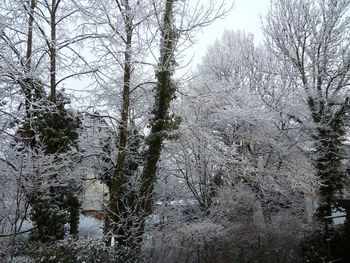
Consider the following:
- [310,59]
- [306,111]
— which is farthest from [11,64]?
[310,59]

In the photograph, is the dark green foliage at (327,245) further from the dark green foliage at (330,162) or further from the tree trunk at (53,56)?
the tree trunk at (53,56)

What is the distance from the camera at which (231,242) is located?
964 cm

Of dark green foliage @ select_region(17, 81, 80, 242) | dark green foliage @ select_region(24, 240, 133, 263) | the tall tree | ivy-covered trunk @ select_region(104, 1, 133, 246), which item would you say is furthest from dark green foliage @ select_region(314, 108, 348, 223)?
dark green foliage @ select_region(24, 240, 133, 263)

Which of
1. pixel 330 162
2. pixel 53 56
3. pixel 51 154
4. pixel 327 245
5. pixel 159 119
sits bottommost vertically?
pixel 327 245

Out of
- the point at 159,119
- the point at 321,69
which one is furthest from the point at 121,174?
the point at 321,69

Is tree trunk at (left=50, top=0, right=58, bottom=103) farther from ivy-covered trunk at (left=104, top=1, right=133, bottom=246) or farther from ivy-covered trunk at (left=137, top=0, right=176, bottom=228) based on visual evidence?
ivy-covered trunk at (left=137, top=0, right=176, bottom=228)

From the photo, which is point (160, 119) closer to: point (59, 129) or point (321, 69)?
point (59, 129)

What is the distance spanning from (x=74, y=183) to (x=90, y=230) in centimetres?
235

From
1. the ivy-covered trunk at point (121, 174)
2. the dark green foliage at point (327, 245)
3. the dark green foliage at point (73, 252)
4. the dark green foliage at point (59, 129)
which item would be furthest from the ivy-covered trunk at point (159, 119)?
the dark green foliage at point (327, 245)

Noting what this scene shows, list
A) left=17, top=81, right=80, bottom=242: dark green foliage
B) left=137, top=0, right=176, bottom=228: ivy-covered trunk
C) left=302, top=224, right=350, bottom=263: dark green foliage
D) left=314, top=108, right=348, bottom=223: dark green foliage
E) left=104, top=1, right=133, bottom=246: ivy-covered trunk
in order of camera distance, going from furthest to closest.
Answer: left=314, top=108, right=348, bottom=223: dark green foliage
left=302, top=224, right=350, bottom=263: dark green foliage
left=137, top=0, right=176, bottom=228: ivy-covered trunk
left=104, top=1, right=133, bottom=246: ivy-covered trunk
left=17, top=81, right=80, bottom=242: dark green foliage

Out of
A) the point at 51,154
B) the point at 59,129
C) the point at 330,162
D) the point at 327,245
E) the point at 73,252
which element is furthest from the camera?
the point at 330,162

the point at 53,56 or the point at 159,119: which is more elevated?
the point at 53,56

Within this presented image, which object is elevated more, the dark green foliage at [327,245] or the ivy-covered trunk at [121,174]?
the ivy-covered trunk at [121,174]

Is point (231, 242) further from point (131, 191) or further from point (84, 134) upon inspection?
point (84, 134)
